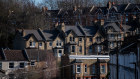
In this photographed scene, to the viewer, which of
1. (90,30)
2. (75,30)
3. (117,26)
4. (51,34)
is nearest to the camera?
(117,26)

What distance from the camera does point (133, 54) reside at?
2245 centimetres

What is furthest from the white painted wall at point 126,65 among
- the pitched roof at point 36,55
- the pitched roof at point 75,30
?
the pitched roof at point 75,30

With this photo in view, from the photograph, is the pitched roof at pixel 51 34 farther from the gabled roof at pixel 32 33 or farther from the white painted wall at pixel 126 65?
the white painted wall at pixel 126 65

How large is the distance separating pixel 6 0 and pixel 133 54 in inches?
2520

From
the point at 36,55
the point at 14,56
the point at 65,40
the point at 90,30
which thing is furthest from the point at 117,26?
the point at 14,56

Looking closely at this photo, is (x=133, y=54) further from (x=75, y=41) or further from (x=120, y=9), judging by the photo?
(x=120, y=9)

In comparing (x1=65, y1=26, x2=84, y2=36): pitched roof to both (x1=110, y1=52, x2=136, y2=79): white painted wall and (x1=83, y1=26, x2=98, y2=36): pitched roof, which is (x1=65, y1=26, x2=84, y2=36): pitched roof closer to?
(x1=83, y1=26, x2=98, y2=36): pitched roof

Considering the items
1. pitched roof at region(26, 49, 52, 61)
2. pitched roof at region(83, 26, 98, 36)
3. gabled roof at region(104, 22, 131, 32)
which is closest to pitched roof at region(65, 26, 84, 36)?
pitched roof at region(83, 26, 98, 36)

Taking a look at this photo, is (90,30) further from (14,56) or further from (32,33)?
(14,56)

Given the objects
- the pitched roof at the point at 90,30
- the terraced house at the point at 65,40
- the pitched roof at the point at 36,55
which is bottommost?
the pitched roof at the point at 36,55

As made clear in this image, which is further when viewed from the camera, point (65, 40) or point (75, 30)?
point (75, 30)

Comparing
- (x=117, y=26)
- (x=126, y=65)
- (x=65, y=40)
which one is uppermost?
(x=117, y=26)

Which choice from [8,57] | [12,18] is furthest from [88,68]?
[12,18]

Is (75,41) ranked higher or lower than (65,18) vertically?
lower
